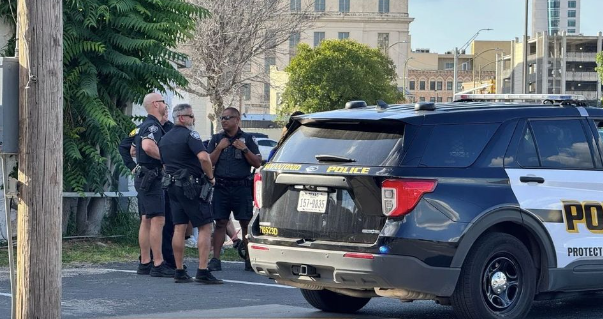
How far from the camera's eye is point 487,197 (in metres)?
8.27

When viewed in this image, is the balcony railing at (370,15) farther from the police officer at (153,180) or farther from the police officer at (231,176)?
the police officer at (153,180)

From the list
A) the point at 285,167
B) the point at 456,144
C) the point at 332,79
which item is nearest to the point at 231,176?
the point at 285,167

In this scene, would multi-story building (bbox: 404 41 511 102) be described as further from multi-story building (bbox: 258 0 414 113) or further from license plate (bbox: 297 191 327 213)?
license plate (bbox: 297 191 327 213)

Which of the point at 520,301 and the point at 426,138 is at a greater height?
the point at 426,138

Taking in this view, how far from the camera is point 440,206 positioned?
26.3 feet

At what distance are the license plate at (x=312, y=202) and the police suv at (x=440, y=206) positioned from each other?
0.01 meters

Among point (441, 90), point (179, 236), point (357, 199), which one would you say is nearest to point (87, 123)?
point (179, 236)

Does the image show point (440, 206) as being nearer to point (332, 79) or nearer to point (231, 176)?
point (231, 176)

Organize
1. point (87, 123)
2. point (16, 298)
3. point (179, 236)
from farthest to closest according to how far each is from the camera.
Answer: point (87, 123), point (179, 236), point (16, 298)

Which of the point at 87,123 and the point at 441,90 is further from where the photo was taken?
the point at 441,90

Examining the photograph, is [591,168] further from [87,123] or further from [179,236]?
[87,123]

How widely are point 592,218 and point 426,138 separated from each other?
66.4 inches

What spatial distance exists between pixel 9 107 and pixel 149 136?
213 inches

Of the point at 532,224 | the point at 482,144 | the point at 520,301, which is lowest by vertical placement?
the point at 520,301
